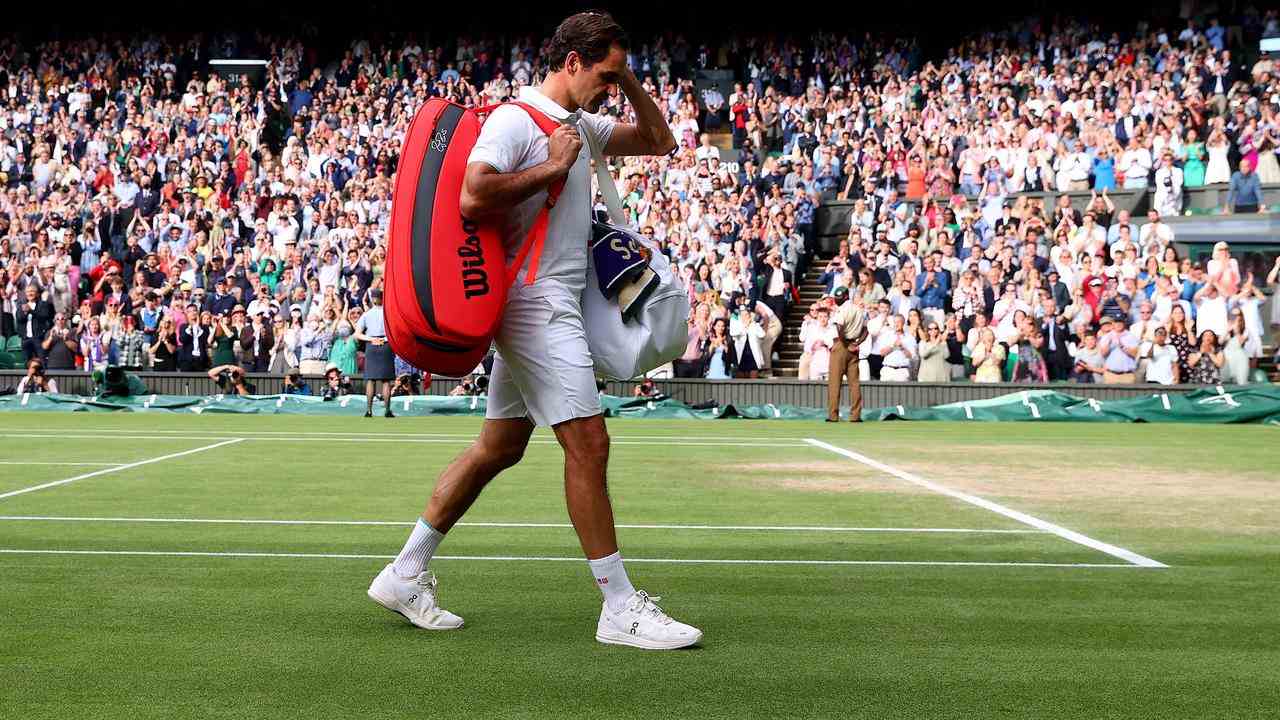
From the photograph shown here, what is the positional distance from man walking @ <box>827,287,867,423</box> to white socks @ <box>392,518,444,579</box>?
1577 cm

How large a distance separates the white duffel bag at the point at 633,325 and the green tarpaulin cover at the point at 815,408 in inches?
639

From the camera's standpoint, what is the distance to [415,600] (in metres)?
5.32

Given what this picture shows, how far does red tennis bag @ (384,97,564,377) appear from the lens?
4926 mm

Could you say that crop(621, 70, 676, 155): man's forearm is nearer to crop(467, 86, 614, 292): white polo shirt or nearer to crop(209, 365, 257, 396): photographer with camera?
crop(467, 86, 614, 292): white polo shirt

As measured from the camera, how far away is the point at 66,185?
3256 centimetres

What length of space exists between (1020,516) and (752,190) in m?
19.7

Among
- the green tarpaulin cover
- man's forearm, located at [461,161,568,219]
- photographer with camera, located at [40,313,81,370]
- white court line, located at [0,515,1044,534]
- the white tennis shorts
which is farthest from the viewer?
photographer with camera, located at [40,313,81,370]

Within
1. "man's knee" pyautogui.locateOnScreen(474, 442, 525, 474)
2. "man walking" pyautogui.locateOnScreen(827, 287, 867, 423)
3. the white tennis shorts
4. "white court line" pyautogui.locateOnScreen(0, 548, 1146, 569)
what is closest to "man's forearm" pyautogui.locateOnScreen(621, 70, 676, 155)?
the white tennis shorts

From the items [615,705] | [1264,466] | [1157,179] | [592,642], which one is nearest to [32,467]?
[592,642]

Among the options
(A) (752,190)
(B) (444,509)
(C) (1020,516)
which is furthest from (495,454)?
(A) (752,190)

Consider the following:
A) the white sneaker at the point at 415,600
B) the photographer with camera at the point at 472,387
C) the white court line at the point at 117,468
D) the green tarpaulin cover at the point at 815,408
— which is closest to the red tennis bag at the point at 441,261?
the white sneaker at the point at 415,600

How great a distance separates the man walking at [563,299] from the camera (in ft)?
16.3

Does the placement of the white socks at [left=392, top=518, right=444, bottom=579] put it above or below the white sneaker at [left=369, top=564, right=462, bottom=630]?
above

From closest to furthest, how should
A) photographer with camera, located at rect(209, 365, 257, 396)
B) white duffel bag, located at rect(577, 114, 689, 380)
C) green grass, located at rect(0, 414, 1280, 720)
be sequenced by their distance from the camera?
1. green grass, located at rect(0, 414, 1280, 720)
2. white duffel bag, located at rect(577, 114, 689, 380)
3. photographer with camera, located at rect(209, 365, 257, 396)
